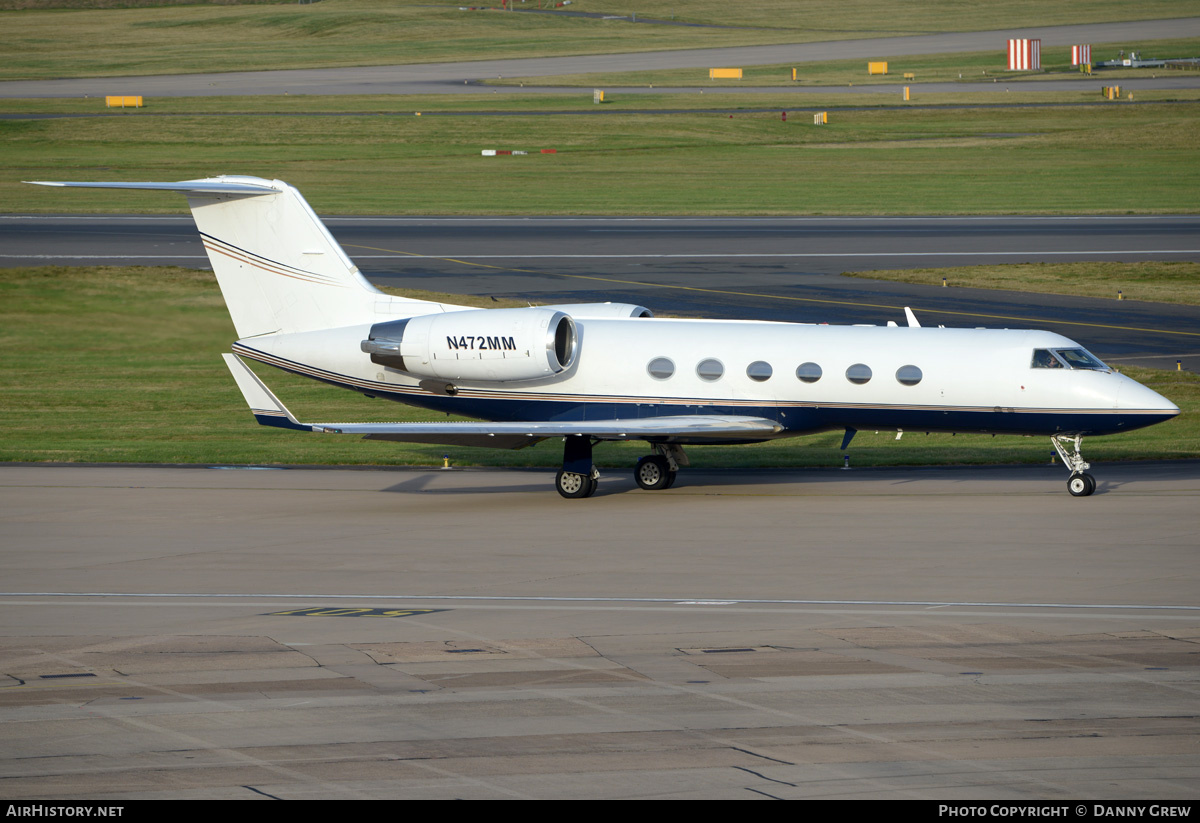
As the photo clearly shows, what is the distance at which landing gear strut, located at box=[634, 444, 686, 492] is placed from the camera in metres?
28.4

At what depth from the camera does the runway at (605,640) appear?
13.0 m

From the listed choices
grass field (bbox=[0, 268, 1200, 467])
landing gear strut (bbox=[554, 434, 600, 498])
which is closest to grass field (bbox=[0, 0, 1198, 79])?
grass field (bbox=[0, 268, 1200, 467])

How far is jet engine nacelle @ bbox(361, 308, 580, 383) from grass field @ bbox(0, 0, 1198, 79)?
12704cm

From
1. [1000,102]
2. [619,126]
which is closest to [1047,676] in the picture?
[619,126]

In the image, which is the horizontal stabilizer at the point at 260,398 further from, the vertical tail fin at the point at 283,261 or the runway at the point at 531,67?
the runway at the point at 531,67

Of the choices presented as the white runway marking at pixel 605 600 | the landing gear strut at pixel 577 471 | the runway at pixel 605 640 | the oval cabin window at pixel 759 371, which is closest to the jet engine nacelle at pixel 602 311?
the landing gear strut at pixel 577 471

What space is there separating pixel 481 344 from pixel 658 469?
434 centimetres

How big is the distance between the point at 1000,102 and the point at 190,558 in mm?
99756

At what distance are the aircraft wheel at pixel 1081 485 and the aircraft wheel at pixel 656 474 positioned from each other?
759 centimetres

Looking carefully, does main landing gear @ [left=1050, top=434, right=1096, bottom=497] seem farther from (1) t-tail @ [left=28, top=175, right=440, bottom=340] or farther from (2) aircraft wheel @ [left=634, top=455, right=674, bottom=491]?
(1) t-tail @ [left=28, top=175, right=440, bottom=340]

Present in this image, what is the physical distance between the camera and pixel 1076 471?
86.5ft
